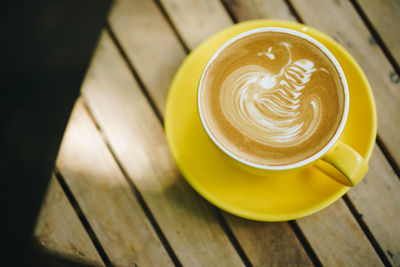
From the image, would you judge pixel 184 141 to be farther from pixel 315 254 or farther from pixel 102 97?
pixel 315 254

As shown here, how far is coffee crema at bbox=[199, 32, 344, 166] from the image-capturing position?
1.93ft

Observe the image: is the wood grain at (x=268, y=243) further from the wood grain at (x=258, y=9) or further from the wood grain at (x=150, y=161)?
the wood grain at (x=258, y=9)

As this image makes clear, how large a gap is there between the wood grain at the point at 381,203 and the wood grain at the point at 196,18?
512mm

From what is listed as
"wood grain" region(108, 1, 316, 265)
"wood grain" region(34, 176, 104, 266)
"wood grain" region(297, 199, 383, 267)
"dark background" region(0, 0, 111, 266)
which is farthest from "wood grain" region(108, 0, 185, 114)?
"dark background" region(0, 0, 111, 266)

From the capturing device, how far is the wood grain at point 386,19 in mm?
773

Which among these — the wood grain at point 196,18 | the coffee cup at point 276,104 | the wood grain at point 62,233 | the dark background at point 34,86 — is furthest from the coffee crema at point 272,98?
the dark background at point 34,86

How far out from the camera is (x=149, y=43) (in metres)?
0.80

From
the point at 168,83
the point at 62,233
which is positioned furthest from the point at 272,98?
the point at 62,233

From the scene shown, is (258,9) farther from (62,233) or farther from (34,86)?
(34,86)

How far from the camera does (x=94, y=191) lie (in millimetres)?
765

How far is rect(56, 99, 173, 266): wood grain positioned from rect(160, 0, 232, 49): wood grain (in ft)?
1.09

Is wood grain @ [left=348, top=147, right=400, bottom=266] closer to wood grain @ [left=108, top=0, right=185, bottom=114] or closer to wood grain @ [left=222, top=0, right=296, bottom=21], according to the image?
wood grain @ [left=222, top=0, right=296, bottom=21]

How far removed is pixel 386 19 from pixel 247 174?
0.54 metres

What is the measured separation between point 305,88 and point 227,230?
0.38 metres
